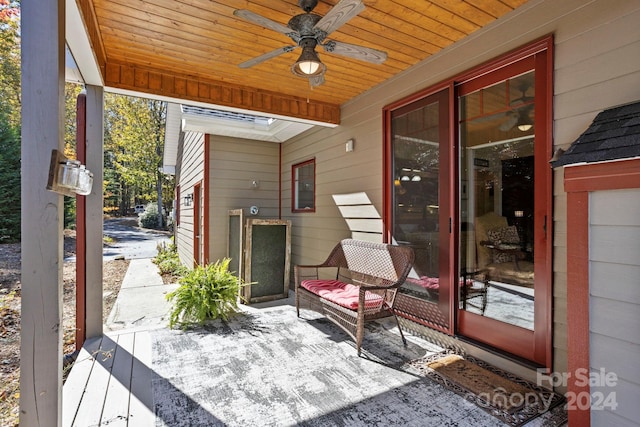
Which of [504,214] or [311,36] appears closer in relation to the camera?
[311,36]

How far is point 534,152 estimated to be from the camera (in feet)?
8.13

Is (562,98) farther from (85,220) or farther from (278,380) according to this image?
(85,220)

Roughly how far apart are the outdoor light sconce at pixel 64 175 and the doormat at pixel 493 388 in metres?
2.73

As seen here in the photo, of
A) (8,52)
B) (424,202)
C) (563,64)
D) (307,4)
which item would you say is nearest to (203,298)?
(424,202)

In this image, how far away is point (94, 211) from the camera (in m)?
3.32

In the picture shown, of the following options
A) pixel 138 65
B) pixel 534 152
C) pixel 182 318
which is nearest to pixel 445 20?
pixel 534 152

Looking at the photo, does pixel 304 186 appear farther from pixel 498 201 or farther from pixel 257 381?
pixel 257 381

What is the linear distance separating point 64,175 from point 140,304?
388 cm

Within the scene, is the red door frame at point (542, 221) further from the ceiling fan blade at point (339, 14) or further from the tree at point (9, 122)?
the tree at point (9, 122)

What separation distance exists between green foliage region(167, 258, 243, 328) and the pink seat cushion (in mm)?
979

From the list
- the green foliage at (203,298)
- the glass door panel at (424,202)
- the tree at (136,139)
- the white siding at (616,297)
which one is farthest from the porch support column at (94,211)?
the tree at (136,139)

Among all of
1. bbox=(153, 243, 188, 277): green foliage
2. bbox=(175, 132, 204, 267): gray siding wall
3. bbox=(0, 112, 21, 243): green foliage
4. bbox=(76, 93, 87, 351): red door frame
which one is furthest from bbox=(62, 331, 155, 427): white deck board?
bbox=(0, 112, 21, 243): green foliage

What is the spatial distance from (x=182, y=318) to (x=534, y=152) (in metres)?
3.96

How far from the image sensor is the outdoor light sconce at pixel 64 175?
1.56 metres
